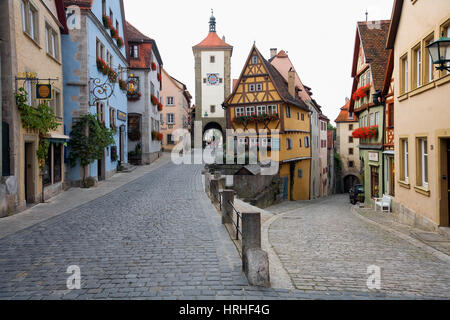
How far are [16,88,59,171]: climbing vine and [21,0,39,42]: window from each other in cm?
239

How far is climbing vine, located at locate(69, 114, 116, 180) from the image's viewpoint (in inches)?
679

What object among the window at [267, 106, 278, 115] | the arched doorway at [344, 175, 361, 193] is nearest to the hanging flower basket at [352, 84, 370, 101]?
the window at [267, 106, 278, 115]

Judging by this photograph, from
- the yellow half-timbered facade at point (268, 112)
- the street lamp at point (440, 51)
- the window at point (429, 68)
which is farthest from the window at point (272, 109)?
the street lamp at point (440, 51)

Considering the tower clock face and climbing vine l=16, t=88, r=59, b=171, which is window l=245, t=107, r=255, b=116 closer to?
climbing vine l=16, t=88, r=59, b=171

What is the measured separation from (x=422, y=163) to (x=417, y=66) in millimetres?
3294

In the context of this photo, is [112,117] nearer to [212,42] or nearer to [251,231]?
[251,231]

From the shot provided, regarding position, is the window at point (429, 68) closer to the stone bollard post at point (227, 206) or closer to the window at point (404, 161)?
the window at point (404, 161)

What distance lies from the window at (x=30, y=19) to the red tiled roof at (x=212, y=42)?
37421 millimetres

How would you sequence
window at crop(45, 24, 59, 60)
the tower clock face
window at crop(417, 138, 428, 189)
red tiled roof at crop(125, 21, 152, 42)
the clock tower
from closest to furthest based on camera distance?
window at crop(417, 138, 428, 189)
window at crop(45, 24, 59, 60)
red tiled roof at crop(125, 21, 152, 42)
the clock tower
the tower clock face

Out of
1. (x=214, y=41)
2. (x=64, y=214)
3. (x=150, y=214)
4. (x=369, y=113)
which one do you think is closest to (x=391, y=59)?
(x=369, y=113)

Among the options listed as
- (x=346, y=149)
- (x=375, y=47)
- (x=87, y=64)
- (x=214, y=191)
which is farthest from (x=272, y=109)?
(x=346, y=149)

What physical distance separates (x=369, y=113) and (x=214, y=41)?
34.2 meters

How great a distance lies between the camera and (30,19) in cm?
1302
